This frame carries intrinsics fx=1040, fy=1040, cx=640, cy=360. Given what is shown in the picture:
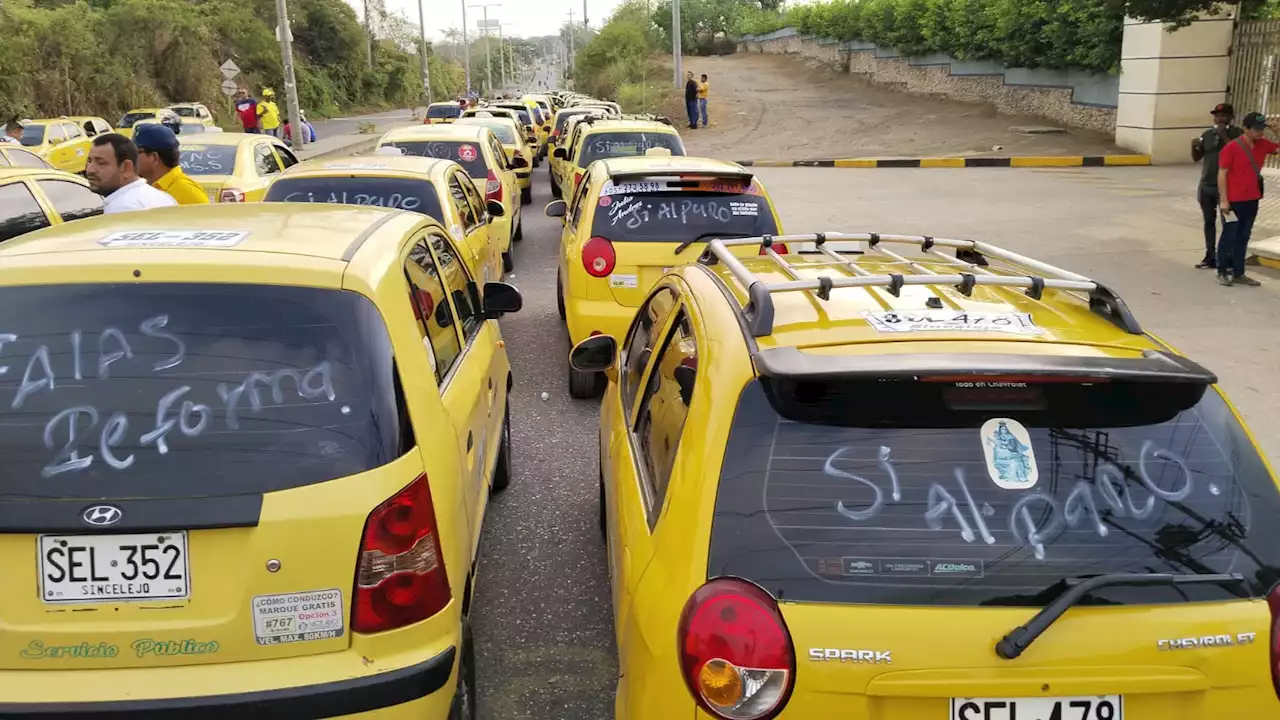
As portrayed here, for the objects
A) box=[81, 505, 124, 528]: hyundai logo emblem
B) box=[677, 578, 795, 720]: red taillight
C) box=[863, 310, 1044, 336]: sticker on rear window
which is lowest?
box=[677, 578, 795, 720]: red taillight

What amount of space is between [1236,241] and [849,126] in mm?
22901

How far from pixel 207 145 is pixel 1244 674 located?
13341 millimetres

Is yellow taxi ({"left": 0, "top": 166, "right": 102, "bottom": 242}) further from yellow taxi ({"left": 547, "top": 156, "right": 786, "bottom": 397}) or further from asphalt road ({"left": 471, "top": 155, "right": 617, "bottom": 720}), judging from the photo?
asphalt road ({"left": 471, "top": 155, "right": 617, "bottom": 720})

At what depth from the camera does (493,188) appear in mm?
12273

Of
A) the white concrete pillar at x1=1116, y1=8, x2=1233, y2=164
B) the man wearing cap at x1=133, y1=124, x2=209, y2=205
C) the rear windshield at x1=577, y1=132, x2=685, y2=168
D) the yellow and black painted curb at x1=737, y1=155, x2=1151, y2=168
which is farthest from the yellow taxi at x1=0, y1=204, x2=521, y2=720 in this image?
the white concrete pillar at x1=1116, y1=8, x2=1233, y2=164

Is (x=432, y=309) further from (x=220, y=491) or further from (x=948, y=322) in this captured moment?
(x=948, y=322)

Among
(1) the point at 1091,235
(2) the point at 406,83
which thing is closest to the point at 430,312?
(1) the point at 1091,235

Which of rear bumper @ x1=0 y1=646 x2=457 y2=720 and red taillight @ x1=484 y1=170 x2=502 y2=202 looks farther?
red taillight @ x1=484 y1=170 x2=502 y2=202

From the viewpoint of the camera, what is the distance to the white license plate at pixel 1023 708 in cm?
220

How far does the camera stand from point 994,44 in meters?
30.4

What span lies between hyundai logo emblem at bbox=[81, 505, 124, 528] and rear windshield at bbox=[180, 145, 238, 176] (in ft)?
36.1

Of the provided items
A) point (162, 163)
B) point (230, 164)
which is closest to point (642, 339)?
point (162, 163)

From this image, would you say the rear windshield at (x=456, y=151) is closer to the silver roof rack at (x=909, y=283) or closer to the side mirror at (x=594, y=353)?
the side mirror at (x=594, y=353)

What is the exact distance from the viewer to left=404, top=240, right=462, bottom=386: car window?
144 inches
